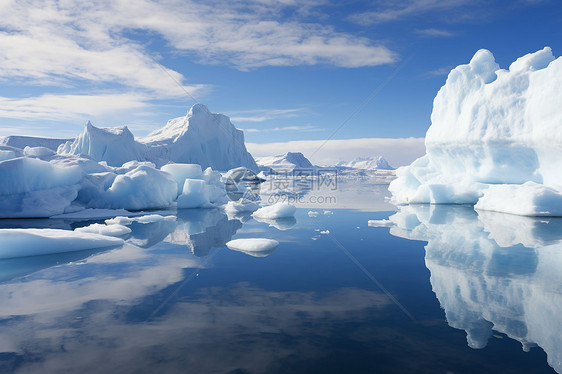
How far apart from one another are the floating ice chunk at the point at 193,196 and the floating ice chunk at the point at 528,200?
12286 millimetres

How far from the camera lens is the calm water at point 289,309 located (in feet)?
10.9

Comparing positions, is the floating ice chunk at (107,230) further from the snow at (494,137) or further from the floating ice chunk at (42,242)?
the snow at (494,137)

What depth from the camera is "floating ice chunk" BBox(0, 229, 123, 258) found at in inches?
276

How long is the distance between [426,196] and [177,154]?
38081 mm

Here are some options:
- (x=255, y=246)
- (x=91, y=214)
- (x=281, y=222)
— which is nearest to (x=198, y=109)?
(x=91, y=214)

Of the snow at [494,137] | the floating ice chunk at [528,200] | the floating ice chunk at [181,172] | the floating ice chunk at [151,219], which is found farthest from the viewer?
A: the floating ice chunk at [181,172]

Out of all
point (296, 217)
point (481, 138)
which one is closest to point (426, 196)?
point (481, 138)

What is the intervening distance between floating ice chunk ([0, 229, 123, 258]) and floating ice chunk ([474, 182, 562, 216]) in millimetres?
13459

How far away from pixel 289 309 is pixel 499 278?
340cm

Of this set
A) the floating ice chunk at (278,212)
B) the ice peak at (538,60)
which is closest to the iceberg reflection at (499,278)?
the floating ice chunk at (278,212)

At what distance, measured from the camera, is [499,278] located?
18.7 ft

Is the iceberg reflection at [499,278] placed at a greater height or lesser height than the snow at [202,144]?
lesser

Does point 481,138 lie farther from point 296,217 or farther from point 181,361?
point 181,361

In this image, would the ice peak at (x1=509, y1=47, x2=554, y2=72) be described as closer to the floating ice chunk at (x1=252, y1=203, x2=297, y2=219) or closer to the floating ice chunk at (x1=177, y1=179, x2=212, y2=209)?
the floating ice chunk at (x1=252, y1=203, x2=297, y2=219)
